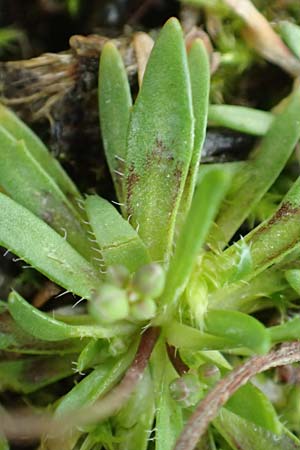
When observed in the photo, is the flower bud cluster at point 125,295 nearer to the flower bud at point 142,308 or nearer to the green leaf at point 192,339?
the flower bud at point 142,308

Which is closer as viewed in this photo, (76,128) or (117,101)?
(117,101)

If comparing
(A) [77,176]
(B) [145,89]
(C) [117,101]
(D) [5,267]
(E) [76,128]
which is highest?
(B) [145,89]

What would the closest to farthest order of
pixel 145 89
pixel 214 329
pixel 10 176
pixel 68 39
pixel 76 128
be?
1. pixel 214 329
2. pixel 145 89
3. pixel 10 176
4. pixel 76 128
5. pixel 68 39

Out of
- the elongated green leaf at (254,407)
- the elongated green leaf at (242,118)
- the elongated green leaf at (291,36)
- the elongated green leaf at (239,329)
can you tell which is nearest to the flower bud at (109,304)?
the elongated green leaf at (239,329)

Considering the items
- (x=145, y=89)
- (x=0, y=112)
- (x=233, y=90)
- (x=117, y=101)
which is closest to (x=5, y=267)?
(x=0, y=112)

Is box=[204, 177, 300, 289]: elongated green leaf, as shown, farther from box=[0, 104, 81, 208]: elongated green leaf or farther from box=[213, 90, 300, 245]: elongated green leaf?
box=[0, 104, 81, 208]: elongated green leaf

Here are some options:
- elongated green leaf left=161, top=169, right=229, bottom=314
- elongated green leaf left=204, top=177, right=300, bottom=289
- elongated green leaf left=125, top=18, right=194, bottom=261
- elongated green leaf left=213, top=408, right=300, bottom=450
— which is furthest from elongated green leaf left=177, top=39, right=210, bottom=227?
elongated green leaf left=213, top=408, right=300, bottom=450

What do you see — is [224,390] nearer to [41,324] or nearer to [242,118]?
[41,324]

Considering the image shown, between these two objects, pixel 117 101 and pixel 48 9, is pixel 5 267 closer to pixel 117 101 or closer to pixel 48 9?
pixel 117 101
